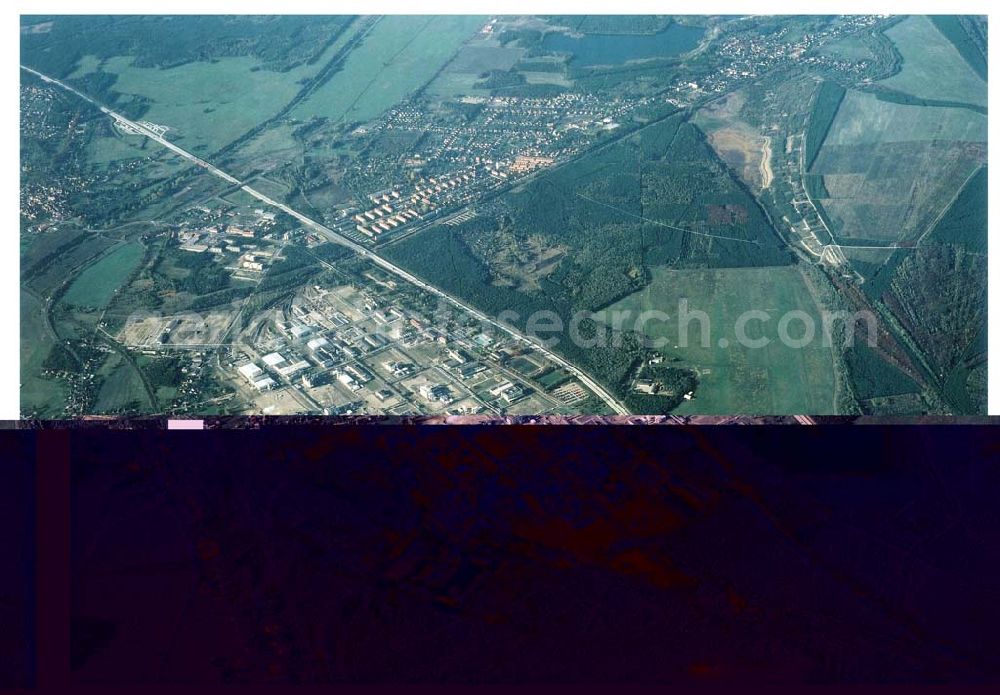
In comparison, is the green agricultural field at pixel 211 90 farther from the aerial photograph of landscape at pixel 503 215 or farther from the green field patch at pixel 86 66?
the green field patch at pixel 86 66

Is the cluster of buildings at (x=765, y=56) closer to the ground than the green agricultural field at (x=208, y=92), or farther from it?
farther from it

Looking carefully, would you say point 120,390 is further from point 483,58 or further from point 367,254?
point 483,58

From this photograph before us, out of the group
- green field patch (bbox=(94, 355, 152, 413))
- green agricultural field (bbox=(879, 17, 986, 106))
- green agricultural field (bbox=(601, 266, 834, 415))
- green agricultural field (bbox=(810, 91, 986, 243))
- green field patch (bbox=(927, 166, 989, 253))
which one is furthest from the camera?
green agricultural field (bbox=(879, 17, 986, 106))

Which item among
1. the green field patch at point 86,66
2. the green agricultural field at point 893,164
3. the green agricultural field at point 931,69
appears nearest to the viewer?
the green agricultural field at point 893,164

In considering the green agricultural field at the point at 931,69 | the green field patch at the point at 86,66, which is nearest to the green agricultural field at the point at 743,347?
the green agricultural field at the point at 931,69

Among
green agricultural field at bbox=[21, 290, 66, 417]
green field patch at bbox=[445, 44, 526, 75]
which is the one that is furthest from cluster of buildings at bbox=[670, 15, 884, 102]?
green agricultural field at bbox=[21, 290, 66, 417]

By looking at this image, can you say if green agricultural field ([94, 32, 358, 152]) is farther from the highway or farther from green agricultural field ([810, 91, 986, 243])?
green agricultural field ([810, 91, 986, 243])

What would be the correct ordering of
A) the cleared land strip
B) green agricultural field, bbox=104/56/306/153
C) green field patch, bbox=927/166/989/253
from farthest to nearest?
green agricultural field, bbox=104/56/306/153 → the cleared land strip → green field patch, bbox=927/166/989/253
